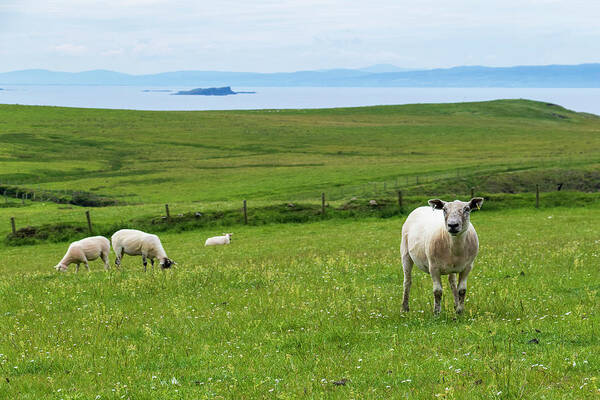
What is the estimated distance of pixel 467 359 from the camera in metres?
8.76

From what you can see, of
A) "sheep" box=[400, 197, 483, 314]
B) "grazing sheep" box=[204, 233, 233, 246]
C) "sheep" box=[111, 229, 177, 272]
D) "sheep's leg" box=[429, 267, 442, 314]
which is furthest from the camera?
"grazing sheep" box=[204, 233, 233, 246]

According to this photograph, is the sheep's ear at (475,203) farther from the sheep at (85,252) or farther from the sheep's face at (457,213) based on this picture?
the sheep at (85,252)

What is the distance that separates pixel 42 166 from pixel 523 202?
81655 millimetres

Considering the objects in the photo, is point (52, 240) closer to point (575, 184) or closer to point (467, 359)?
point (467, 359)

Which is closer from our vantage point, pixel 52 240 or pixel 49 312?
pixel 49 312

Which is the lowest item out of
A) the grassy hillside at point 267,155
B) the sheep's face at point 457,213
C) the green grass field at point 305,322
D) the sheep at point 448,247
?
the grassy hillside at point 267,155

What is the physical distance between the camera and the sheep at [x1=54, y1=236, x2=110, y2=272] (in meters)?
28.5

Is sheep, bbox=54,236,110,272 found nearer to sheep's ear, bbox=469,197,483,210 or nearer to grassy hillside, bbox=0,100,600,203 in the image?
sheep's ear, bbox=469,197,483,210

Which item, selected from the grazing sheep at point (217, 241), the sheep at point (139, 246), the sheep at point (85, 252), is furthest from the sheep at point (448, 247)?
the grazing sheep at point (217, 241)

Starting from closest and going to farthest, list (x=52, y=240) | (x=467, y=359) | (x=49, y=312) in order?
1. (x=467, y=359)
2. (x=49, y=312)
3. (x=52, y=240)

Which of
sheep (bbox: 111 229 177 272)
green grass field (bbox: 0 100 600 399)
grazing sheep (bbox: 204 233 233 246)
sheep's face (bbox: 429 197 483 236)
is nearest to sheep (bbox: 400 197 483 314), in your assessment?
sheep's face (bbox: 429 197 483 236)

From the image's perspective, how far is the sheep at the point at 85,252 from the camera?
93.5 feet

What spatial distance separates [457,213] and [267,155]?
111 meters

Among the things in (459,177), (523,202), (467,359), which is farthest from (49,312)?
(459,177)
